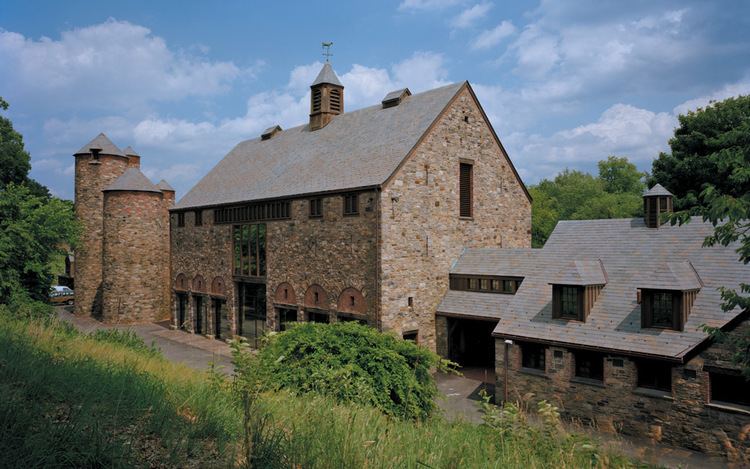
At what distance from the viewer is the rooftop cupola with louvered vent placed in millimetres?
29766

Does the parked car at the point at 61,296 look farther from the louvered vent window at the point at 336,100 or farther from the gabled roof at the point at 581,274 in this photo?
the gabled roof at the point at 581,274

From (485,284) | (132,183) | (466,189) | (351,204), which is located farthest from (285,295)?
(132,183)

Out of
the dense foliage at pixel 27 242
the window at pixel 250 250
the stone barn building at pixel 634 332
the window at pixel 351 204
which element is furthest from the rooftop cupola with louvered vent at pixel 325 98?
the stone barn building at pixel 634 332

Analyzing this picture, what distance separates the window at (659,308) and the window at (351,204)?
425 inches

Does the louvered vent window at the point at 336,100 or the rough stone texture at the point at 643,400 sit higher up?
the louvered vent window at the point at 336,100

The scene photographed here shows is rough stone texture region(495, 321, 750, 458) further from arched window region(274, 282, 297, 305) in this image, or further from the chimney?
arched window region(274, 282, 297, 305)

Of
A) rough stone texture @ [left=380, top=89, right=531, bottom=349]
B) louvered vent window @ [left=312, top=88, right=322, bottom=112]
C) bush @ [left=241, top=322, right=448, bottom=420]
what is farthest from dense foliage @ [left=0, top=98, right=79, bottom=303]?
bush @ [left=241, top=322, right=448, bottom=420]

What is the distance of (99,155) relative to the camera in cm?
3728

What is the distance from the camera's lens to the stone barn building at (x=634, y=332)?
1341 cm

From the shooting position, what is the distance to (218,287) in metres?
29.2

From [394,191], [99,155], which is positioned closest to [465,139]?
[394,191]

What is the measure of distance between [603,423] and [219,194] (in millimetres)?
23269

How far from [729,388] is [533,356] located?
5.43 metres

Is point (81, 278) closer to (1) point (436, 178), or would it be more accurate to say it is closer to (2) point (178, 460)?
(1) point (436, 178)
